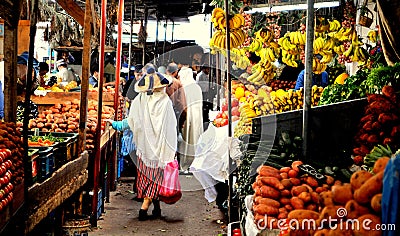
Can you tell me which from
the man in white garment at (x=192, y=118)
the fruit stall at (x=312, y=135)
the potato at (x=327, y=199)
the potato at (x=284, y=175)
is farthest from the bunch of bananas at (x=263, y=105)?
the potato at (x=327, y=199)

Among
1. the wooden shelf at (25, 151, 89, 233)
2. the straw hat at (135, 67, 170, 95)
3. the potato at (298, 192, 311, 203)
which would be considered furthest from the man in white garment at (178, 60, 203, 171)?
the potato at (298, 192, 311, 203)

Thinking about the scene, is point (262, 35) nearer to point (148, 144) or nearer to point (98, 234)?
point (148, 144)

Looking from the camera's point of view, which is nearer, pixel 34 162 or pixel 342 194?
pixel 342 194

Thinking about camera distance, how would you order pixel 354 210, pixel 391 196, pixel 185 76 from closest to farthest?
pixel 391 196, pixel 354 210, pixel 185 76

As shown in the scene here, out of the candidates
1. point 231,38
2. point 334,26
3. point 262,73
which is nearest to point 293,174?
point 231,38

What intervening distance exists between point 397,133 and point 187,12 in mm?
9801

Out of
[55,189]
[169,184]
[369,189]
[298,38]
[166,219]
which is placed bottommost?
[166,219]

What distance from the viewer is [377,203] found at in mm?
1902

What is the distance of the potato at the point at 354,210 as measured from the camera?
2.01 meters

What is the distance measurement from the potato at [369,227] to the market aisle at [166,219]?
493 centimetres

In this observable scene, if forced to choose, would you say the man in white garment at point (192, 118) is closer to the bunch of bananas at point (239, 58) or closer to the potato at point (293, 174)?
the bunch of bananas at point (239, 58)

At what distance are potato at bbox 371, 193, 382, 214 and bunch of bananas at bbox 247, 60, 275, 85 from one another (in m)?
6.64

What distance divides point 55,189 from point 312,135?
2.30 meters

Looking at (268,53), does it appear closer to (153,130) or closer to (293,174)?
(153,130)
